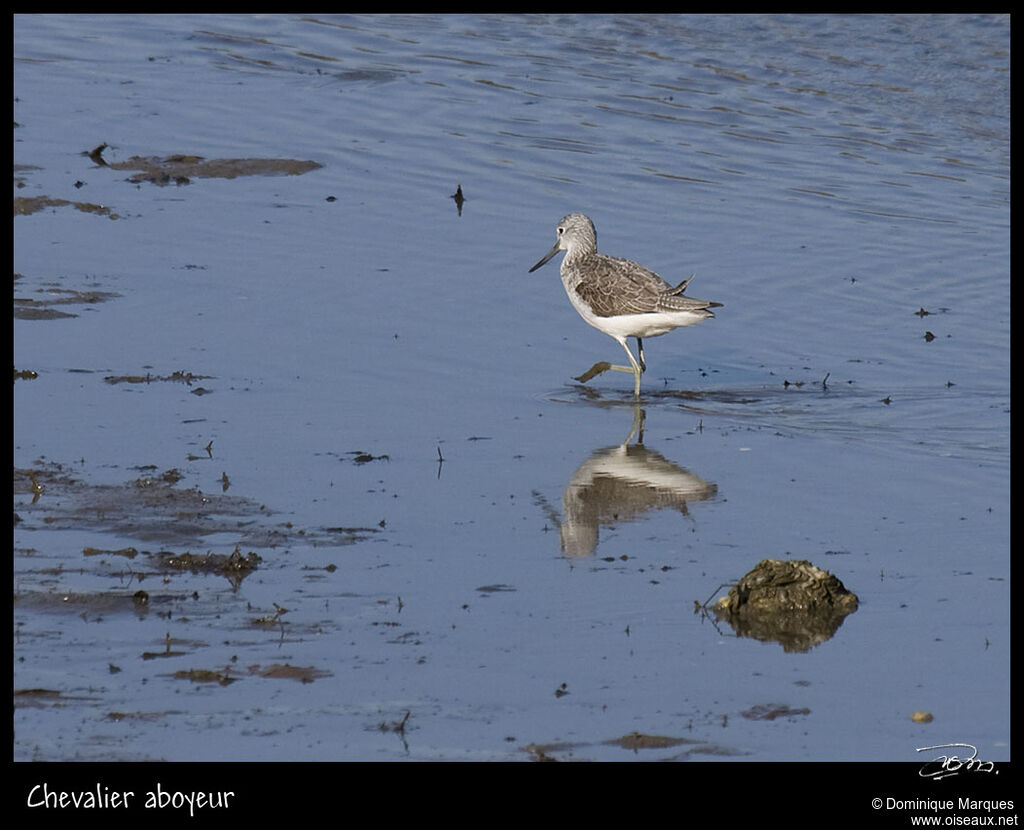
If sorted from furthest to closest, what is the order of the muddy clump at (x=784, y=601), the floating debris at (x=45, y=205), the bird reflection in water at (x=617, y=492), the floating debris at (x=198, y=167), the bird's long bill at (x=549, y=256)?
the floating debris at (x=198, y=167)
the floating debris at (x=45, y=205)
the bird's long bill at (x=549, y=256)
the bird reflection in water at (x=617, y=492)
the muddy clump at (x=784, y=601)

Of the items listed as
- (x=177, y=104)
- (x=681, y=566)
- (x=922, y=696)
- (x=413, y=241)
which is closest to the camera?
(x=922, y=696)

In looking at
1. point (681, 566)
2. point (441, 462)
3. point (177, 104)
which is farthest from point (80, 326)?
point (177, 104)

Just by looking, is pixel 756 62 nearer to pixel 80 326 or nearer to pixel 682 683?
pixel 80 326

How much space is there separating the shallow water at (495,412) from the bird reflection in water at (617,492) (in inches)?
1.5

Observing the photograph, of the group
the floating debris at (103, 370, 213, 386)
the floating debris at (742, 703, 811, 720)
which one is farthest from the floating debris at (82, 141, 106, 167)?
the floating debris at (742, 703, 811, 720)

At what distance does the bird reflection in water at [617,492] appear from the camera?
28.0ft

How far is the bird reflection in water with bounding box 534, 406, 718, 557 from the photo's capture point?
8.52 meters

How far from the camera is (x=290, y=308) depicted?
12492mm

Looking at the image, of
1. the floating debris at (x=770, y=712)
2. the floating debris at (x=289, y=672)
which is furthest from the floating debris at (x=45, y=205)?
the floating debris at (x=770, y=712)

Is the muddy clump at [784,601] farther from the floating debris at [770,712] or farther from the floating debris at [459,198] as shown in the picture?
the floating debris at [459,198]

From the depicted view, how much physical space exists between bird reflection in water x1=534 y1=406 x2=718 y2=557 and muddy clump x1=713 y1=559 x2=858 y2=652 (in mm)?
1058

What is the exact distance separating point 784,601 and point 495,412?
3.64m

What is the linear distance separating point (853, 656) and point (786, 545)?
1443 millimetres
